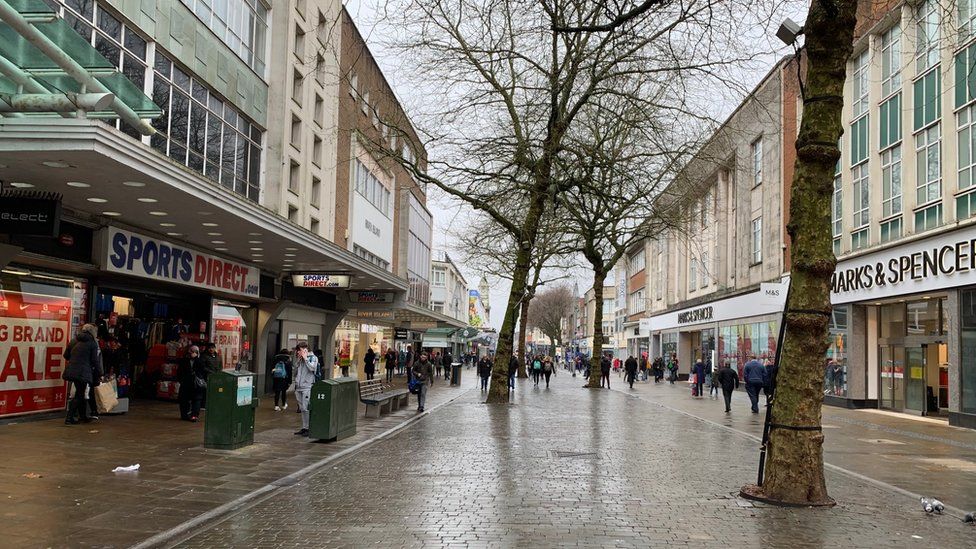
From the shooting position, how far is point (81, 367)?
12961 mm

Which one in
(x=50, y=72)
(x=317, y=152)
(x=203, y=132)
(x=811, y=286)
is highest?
(x=317, y=152)

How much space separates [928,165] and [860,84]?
523 cm

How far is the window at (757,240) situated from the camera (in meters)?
34.0

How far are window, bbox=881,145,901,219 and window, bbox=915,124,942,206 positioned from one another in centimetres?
98

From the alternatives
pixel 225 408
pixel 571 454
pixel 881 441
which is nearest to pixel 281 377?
pixel 225 408

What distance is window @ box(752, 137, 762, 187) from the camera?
113 ft

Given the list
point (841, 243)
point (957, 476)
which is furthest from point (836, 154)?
point (841, 243)

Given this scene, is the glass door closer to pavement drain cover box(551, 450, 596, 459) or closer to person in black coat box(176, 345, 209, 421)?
pavement drain cover box(551, 450, 596, 459)

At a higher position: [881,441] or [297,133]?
[297,133]

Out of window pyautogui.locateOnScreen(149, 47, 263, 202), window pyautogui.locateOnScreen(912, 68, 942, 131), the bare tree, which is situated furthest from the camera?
the bare tree

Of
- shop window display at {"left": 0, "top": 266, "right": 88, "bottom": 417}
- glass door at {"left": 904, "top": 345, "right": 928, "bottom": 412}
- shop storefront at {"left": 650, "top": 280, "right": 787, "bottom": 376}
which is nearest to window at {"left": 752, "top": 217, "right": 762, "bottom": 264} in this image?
shop storefront at {"left": 650, "top": 280, "right": 787, "bottom": 376}

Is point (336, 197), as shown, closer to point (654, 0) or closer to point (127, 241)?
point (127, 241)

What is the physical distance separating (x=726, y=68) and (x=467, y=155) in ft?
29.8

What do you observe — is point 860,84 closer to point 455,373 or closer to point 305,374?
point 305,374
